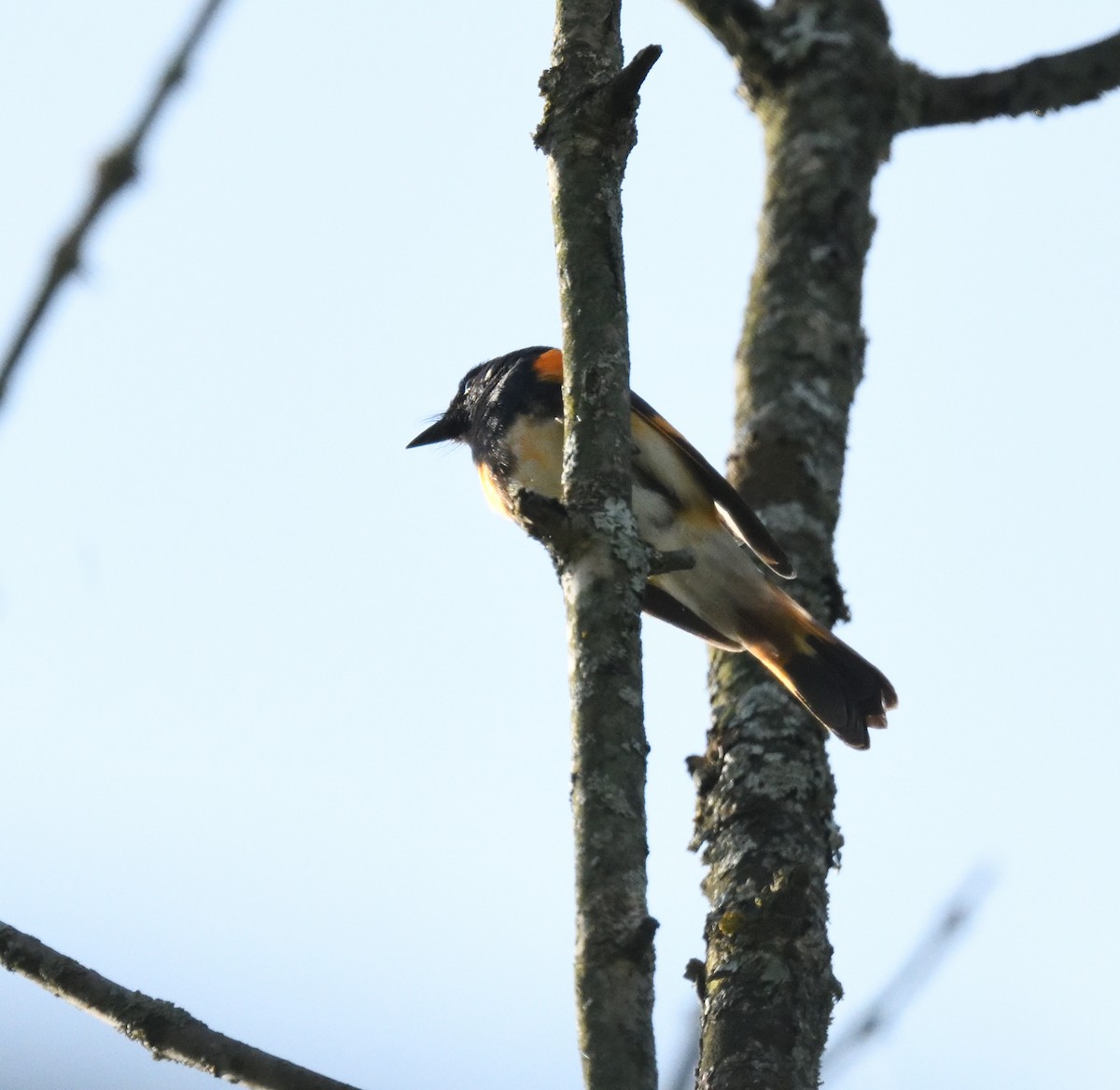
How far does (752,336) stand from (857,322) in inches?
11.7

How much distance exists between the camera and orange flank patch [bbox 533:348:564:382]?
178 inches

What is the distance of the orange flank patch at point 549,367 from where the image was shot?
178 inches

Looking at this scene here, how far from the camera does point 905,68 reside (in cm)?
430

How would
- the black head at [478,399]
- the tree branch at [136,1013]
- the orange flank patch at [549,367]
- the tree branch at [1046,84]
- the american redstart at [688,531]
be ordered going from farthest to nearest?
1. the black head at [478,399]
2. the orange flank patch at [549,367]
3. the tree branch at [1046,84]
4. the american redstart at [688,531]
5. the tree branch at [136,1013]

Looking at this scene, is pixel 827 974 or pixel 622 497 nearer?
pixel 622 497

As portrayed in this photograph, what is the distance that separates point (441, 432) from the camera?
530 cm

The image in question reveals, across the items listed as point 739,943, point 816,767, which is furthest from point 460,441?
point 739,943

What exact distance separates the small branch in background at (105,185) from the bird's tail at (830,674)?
2751 mm

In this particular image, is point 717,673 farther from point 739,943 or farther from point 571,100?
point 571,100

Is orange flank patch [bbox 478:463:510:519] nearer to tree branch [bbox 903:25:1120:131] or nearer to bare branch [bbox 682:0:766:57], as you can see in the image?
bare branch [bbox 682:0:766:57]

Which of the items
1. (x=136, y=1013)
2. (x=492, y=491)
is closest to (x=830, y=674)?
(x=492, y=491)

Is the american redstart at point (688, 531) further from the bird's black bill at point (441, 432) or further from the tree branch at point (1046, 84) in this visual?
the tree branch at point (1046, 84)

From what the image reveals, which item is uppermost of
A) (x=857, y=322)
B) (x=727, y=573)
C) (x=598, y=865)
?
(x=857, y=322)

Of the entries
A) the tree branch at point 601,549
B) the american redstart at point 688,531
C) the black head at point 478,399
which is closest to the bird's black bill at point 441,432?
the black head at point 478,399
